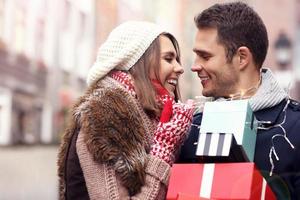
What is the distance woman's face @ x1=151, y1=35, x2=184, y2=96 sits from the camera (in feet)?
9.69

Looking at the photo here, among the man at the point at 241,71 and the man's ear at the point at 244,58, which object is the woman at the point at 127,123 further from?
the man's ear at the point at 244,58

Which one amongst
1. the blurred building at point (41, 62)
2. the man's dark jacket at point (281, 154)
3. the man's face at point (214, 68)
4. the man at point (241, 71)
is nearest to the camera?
the man's dark jacket at point (281, 154)

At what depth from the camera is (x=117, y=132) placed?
2.77 meters

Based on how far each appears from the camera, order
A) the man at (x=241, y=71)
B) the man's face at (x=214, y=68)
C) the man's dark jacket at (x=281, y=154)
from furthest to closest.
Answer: the man's face at (x=214, y=68) < the man at (x=241, y=71) < the man's dark jacket at (x=281, y=154)

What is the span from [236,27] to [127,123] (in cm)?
54

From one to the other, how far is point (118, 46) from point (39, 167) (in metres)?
3.65

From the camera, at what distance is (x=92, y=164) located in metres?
2.76

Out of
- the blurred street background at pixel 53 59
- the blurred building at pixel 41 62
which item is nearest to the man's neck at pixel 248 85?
the blurred street background at pixel 53 59

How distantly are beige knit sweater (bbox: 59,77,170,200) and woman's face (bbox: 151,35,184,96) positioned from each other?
7.2 inches

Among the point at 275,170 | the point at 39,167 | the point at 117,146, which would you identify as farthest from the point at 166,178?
the point at 39,167

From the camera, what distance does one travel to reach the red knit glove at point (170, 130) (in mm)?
2781

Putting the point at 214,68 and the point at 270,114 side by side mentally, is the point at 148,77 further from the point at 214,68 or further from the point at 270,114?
the point at 270,114

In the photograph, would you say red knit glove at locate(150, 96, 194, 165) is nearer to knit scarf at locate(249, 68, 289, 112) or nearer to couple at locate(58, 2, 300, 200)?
couple at locate(58, 2, 300, 200)

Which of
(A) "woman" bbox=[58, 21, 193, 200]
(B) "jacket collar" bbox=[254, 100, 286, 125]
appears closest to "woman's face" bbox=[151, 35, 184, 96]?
(A) "woman" bbox=[58, 21, 193, 200]
